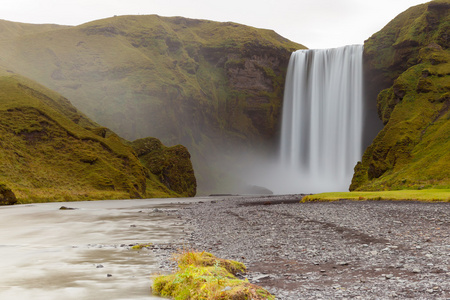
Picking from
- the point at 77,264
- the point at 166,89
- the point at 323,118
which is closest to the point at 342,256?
the point at 77,264

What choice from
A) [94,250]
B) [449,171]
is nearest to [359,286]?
[94,250]

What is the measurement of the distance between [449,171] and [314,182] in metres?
81.3

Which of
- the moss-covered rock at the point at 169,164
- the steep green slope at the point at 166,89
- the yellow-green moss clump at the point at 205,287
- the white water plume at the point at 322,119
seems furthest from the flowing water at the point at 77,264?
the steep green slope at the point at 166,89

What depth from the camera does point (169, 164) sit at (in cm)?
13362

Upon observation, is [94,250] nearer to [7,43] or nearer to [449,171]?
[449,171]

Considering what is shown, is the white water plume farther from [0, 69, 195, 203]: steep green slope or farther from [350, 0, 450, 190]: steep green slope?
[0, 69, 195, 203]: steep green slope

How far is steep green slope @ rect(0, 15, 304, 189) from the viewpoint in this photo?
166m

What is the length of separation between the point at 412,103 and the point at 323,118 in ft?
141

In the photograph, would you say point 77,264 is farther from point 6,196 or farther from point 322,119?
point 322,119

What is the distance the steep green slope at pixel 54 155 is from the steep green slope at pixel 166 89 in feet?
159

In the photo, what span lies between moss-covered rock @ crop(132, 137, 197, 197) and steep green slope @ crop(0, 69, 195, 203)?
12.5 metres

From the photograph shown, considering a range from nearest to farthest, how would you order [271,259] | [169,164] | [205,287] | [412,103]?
[205,287] < [271,259] < [412,103] < [169,164]

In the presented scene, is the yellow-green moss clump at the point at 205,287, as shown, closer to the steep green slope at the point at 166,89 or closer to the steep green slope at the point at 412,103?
the steep green slope at the point at 412,103

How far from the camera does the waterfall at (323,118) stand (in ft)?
425
